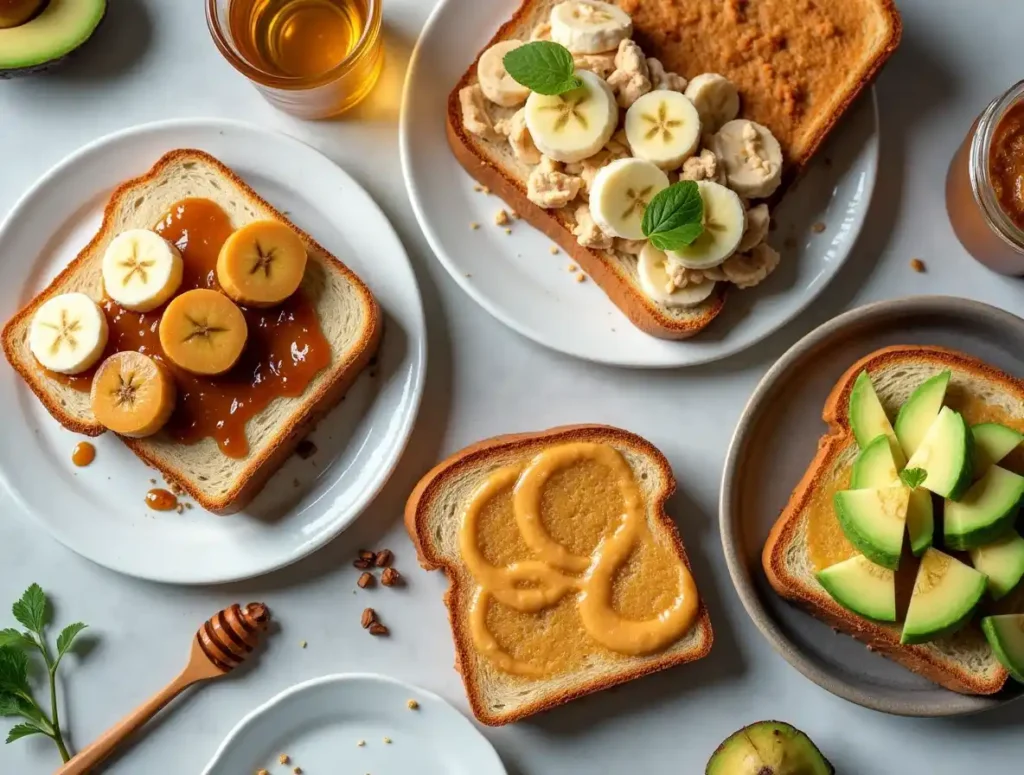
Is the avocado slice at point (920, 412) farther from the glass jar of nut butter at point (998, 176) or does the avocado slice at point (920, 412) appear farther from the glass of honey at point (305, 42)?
the glass of honey at point (305, 42)

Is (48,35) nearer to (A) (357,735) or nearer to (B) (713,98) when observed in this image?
(B) (713,98)

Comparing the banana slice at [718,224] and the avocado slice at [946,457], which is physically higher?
the banana slice at [718,224]

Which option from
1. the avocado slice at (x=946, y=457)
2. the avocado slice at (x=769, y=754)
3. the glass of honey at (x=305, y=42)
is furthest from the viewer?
the glass of honey at (x=305, y=42)

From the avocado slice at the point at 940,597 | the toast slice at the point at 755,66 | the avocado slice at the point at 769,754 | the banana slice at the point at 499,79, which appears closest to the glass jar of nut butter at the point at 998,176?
the toast slice at the point at 755,66

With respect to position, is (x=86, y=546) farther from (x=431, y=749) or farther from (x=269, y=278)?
(x=431, y=749)

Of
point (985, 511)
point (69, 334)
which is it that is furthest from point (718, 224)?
point (69, 334)

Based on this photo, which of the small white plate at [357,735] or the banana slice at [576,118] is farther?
the small white plate at [357,735]
